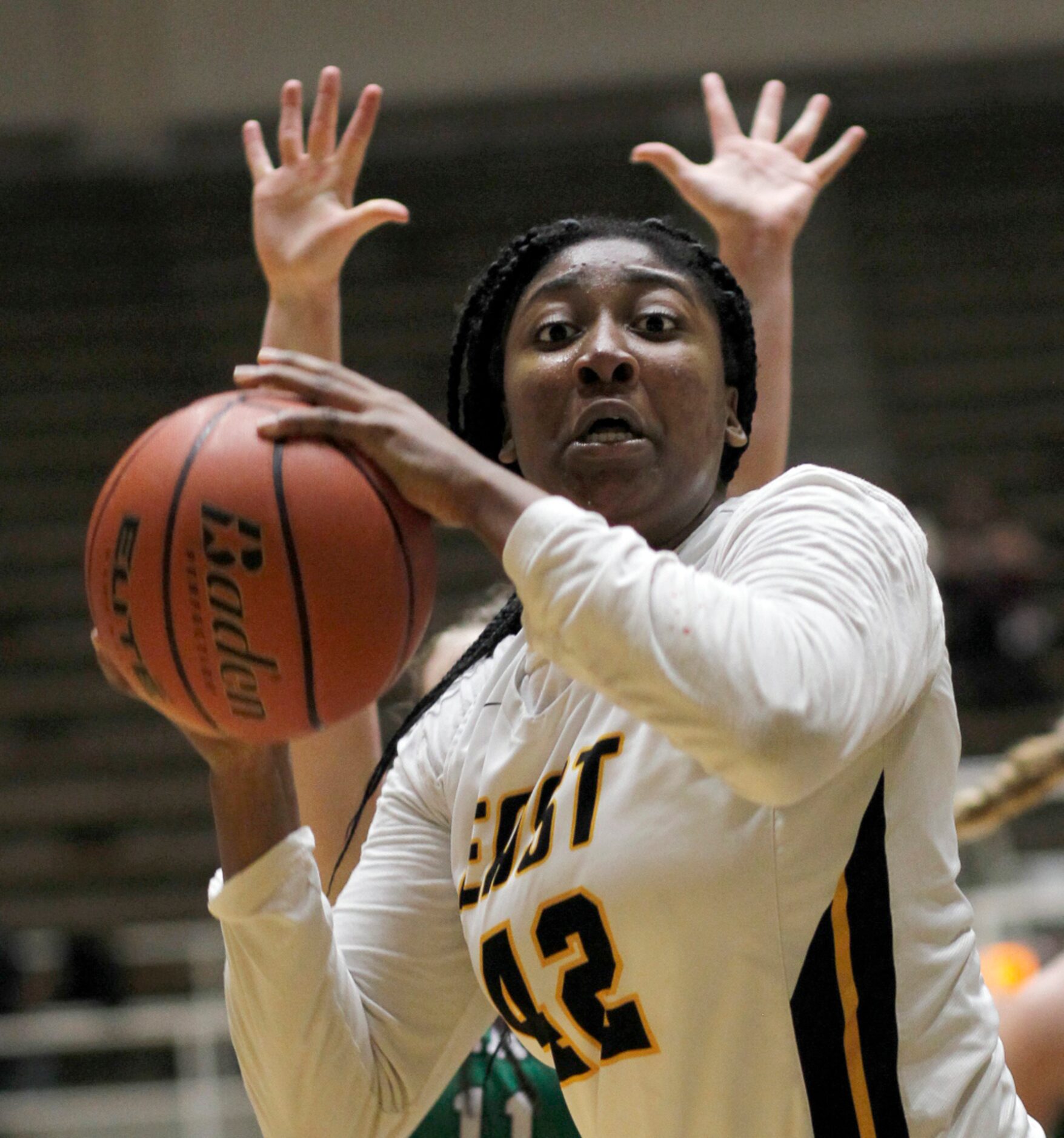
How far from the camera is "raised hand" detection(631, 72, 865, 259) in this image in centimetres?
256

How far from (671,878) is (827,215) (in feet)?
30.5

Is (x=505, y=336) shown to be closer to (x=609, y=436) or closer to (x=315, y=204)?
(x=609, y=436)

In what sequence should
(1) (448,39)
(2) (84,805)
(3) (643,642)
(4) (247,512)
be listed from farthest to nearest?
(1) (448,39), (2) (84,805), (4) (247,512), (3) (643,642)

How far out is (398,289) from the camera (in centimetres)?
1048

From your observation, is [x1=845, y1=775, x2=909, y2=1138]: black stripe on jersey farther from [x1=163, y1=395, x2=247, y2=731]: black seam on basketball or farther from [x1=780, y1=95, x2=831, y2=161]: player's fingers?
[x1=780, y1=95, x2=831, y2=161]: player's fingers

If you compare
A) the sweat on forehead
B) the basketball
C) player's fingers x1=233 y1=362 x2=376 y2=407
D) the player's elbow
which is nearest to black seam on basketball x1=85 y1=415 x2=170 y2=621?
the basketball

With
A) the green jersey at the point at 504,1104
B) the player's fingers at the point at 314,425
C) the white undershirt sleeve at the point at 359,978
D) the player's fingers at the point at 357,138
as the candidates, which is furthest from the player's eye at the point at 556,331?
the green jersey at the point at 504,1104

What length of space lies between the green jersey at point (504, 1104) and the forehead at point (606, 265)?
3.45ft

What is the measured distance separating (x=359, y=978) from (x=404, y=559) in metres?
0.62

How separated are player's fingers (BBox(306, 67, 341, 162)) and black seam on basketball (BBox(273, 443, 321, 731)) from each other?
3.65 feet

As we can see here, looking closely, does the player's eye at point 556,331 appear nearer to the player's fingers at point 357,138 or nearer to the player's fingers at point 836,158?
the player's fingers at point 357,138

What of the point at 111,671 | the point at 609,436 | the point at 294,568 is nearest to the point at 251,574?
the point at 294,568

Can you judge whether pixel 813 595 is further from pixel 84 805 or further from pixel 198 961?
pixel 84 805

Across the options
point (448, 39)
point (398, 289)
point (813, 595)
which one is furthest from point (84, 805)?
point (813, 595)
